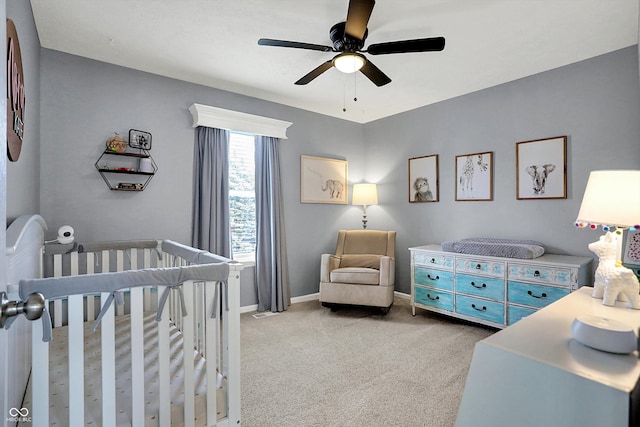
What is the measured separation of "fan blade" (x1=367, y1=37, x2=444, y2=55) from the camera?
192 centimetres

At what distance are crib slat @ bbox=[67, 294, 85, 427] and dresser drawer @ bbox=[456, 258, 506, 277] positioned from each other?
3.08 m

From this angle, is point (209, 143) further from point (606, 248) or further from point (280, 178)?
point (606, 248)

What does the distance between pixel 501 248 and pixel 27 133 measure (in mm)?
3727

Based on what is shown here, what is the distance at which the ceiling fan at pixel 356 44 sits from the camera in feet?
5.77

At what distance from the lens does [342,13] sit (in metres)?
Answer: 2.19

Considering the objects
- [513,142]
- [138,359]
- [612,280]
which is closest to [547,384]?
[612,280]

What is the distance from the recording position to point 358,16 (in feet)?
5.81

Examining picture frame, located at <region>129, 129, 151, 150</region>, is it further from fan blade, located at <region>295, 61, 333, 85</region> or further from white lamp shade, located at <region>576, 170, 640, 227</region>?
white lamp shade, located at <region>576, 170, 640, 227</region>

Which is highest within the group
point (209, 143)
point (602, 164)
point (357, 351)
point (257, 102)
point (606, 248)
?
point (257, 102)

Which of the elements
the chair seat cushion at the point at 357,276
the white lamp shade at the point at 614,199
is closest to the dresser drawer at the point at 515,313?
the chair seat cushion at the point at 357,276

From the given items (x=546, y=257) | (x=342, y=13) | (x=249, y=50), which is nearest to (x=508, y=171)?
(x=546, y=257)

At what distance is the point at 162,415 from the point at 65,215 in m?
2.25

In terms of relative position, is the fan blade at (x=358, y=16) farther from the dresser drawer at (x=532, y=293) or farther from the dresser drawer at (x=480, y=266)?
the dresser drawer at (x=532, y=293)

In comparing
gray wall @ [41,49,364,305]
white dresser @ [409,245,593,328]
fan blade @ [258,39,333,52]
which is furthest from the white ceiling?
white dresser @ [409,245,593,328]
